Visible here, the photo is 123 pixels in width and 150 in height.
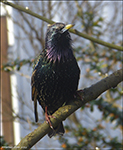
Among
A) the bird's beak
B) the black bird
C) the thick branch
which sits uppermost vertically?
the bird's beak

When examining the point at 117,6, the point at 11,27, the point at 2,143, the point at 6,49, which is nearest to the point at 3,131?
the point at 6,49

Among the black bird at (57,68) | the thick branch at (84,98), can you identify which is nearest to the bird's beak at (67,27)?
the black bird at (57,68)

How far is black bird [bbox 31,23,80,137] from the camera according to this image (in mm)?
1396

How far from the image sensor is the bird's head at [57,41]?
4.55ft

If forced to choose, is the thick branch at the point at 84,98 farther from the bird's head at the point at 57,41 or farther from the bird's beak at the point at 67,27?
the bird's beak at the point at 67,27

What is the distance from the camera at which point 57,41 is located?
4.67ft

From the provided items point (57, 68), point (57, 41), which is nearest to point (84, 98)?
point (57, 68)

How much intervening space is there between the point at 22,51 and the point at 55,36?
2719 millimetres

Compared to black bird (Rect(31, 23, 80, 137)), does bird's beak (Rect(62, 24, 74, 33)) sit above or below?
above

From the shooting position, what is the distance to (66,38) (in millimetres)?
1424

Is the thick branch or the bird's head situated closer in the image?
the thick branch

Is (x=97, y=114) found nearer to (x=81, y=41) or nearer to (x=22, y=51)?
(x=81, y=41)

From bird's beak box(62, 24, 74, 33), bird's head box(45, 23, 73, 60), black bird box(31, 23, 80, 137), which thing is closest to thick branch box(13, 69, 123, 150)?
black bird box(31, 23, 80, 137)

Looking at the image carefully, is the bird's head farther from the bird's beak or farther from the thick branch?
the thick branch
